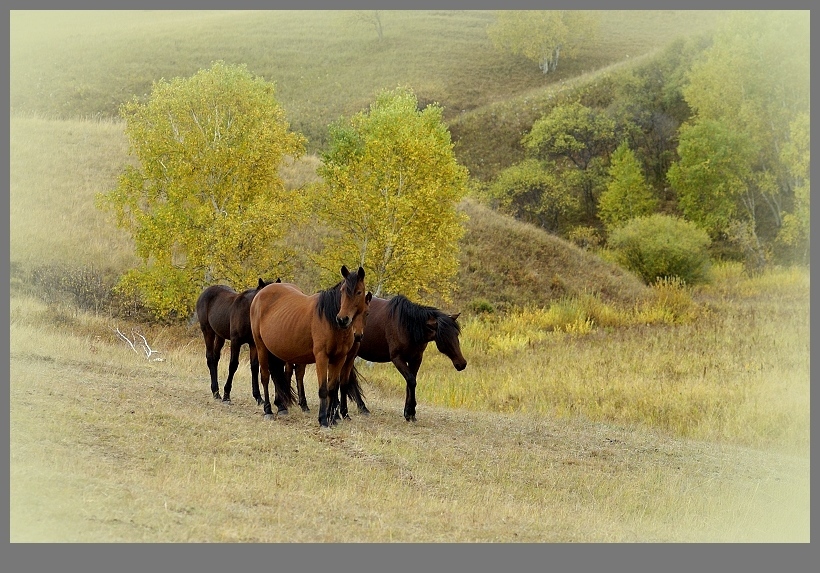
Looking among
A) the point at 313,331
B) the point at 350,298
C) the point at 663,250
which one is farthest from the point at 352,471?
the point at 663,250

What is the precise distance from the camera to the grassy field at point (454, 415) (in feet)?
35.9

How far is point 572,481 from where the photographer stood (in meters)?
14.1

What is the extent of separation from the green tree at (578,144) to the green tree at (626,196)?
3.36 metres

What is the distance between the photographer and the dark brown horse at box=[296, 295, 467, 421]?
17203 millimetres

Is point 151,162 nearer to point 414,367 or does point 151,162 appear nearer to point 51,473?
point 414,367

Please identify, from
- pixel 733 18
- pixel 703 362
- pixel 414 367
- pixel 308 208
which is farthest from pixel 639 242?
pixel 414 367

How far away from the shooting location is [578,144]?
67438 mm

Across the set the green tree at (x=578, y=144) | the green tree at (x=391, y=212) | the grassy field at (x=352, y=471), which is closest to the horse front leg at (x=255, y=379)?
the grassy field at (x=352, y=471)

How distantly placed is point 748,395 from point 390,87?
199 feet

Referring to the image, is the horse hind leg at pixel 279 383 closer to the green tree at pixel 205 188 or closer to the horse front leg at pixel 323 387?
the horse front leg at pixel 323 387

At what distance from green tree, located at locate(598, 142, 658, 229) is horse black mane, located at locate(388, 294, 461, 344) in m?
45.4

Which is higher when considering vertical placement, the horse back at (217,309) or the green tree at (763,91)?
the green tree at (763,91)

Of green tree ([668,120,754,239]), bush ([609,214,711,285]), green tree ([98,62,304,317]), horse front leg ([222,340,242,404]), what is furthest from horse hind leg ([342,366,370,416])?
green tree ([668,120,754,239])

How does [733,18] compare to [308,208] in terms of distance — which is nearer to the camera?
[308,208]
